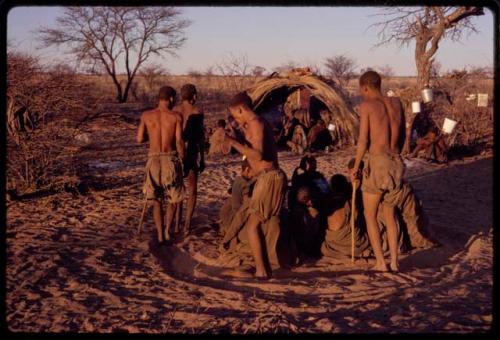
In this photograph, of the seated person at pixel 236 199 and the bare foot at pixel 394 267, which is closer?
the bare foot at pixel 394 267

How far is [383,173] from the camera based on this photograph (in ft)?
15.8

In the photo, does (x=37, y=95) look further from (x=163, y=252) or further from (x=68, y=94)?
(x=163, y=252)

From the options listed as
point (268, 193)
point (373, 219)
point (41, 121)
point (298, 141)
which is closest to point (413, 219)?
point (373, 219)

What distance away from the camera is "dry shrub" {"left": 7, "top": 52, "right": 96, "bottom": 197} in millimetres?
7246

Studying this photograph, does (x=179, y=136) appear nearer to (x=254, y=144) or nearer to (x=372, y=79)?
(x=254, y=144)

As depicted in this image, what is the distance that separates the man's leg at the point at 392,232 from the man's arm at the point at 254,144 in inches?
59.2

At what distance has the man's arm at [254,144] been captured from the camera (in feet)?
14.7

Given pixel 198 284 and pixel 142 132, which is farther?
pixel 142 132

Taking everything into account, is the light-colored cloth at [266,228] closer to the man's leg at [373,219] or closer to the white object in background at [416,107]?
the man's leg at [373,219]

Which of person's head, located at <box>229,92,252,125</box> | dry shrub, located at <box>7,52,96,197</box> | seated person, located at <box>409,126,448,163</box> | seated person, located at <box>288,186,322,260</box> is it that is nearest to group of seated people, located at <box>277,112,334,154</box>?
seated person, located at <box>409,126,448,163</box>

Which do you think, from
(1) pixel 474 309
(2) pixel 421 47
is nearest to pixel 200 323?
(1) pixel 474 309

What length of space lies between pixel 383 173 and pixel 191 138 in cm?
254

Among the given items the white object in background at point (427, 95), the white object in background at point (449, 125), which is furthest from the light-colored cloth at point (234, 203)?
the white object in background at point (427, 95)

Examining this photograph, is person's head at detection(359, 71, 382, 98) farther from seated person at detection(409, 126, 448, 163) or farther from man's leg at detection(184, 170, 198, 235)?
seated person at detection(409, 126, 448, 163)
